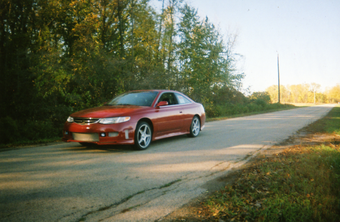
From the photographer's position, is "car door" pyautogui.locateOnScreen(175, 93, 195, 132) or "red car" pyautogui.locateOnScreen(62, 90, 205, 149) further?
"car door" pyautogui.locateOnScreen(175, 93, 195, 132)

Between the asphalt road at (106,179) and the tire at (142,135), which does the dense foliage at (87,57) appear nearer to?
the asphalt road at (106,179)

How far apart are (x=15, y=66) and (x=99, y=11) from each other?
10.5 m

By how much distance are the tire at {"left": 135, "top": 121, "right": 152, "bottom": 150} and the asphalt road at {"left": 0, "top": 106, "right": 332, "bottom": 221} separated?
22 cm

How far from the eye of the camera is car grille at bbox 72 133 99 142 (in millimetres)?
6328

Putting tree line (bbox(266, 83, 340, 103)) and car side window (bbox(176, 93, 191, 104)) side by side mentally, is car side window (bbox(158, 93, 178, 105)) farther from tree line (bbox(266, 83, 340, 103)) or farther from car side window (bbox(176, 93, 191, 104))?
tree line (bbox(266, 83, 340, 103))

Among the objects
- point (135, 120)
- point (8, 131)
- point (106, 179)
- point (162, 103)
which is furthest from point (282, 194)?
point (8, 131)

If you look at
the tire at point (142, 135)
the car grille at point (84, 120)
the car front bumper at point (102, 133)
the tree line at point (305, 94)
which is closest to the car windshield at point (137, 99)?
the tire at point (142, 135)

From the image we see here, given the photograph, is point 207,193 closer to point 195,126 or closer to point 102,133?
point 102,133

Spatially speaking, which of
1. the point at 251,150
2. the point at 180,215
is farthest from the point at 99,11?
the point at 180,215

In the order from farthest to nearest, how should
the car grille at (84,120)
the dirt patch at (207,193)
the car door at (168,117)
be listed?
the car door at (168,117) → the car grille at (84,120) → the dirt patch at (207,193)

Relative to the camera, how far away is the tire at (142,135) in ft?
22.3

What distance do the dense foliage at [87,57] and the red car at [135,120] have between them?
3054 millimetres

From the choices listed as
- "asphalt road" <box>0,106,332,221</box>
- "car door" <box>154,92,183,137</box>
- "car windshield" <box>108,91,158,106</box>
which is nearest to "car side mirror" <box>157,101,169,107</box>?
"car door" <box>154,92,183,137</box>

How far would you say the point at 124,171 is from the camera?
4.94 m
